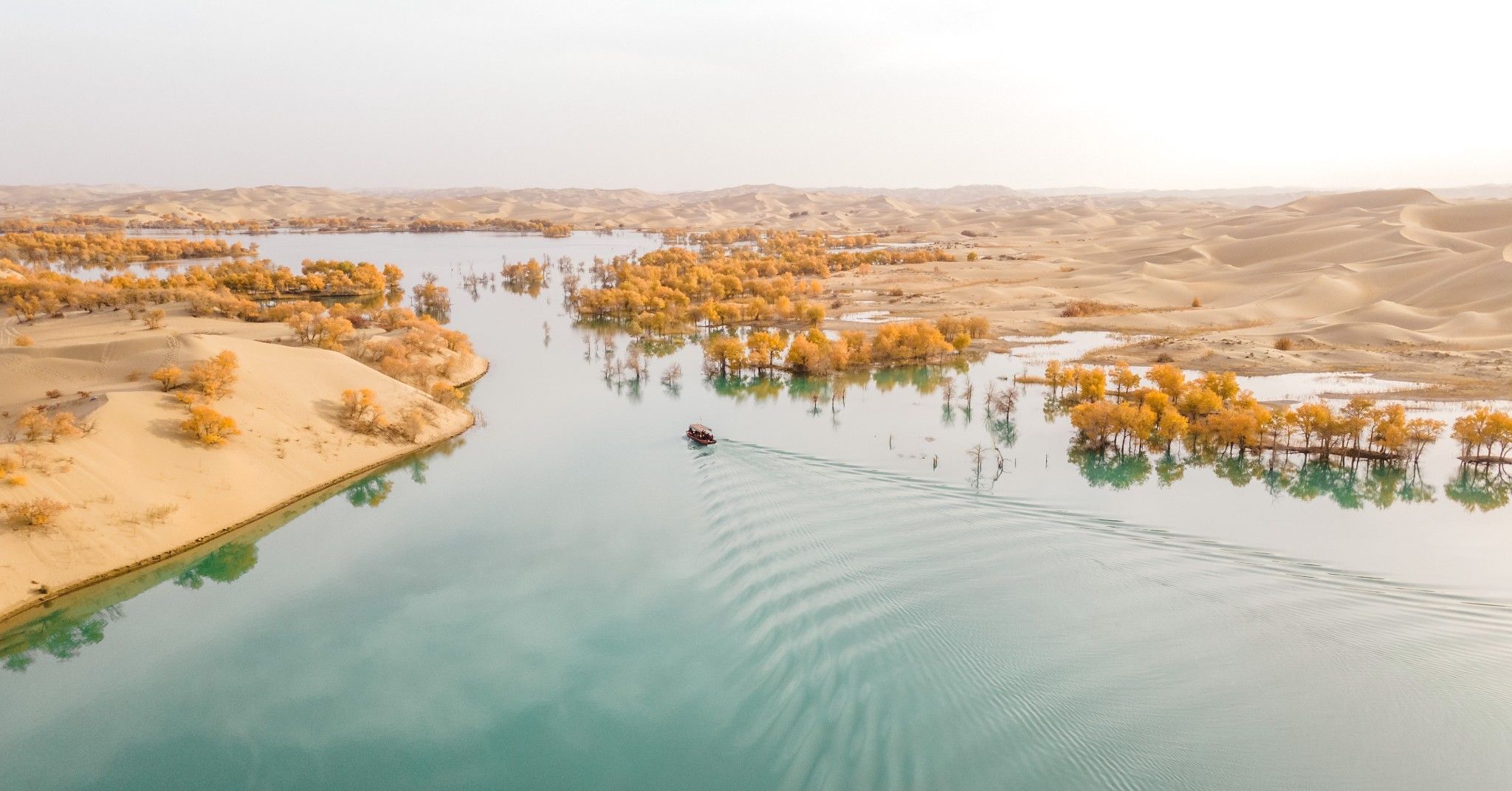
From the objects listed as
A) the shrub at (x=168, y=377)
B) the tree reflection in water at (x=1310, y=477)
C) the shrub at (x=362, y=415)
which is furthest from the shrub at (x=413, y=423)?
the tree reflection in water at (x=1310, y=477)

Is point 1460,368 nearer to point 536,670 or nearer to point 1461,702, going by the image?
point 1461,702

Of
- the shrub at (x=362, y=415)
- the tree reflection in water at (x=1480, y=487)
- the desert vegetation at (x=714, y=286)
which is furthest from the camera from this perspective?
the desert vegetation at (x=714, y=286)

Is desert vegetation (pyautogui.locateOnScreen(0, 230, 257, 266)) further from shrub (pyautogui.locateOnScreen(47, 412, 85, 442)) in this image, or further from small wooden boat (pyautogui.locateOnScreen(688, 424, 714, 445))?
small wooden boat (pyautogui.locateOnScreen(688, 424, 714, 445))

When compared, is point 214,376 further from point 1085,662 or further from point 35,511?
point 1085,662

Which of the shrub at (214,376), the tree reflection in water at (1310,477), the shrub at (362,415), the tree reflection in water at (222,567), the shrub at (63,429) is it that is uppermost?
the shrub at (214,376)

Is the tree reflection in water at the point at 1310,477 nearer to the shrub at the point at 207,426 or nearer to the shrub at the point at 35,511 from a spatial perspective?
the shrub at the point at 207,426
